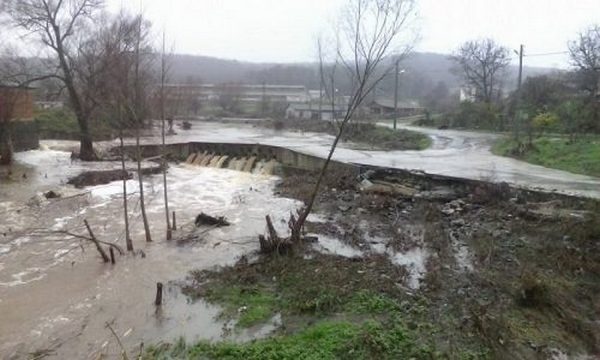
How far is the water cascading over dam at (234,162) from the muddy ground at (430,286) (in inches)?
372

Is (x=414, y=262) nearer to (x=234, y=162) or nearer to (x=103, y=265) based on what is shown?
(x=103, y=265)

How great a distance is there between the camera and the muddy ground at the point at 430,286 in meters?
6.68

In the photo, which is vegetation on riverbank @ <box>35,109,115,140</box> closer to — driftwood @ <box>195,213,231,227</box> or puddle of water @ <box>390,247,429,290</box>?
driftwood @ <box>195,213,231,227</box>

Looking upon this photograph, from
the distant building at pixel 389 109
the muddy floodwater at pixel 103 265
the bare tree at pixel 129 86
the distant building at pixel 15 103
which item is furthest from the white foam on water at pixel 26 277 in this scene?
the distant building at pixel 389 109

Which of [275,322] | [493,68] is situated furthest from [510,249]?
[493,68]

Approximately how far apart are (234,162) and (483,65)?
33070mm

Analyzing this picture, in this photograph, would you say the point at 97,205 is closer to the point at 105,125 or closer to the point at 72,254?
the point at 72,254

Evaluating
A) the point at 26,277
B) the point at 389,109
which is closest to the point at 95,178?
the point at 26,277

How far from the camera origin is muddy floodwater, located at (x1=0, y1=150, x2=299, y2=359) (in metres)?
7.46

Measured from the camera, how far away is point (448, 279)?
8891mm

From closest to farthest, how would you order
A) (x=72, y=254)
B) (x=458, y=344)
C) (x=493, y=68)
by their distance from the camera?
1. (x=458, y=344)
2. (x=72, y=254)
3. (x=493, y=68)

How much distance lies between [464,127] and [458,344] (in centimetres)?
3414

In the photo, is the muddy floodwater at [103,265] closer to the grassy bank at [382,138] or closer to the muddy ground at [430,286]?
the muddy ground at [430,286]

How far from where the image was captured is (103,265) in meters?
10.4
